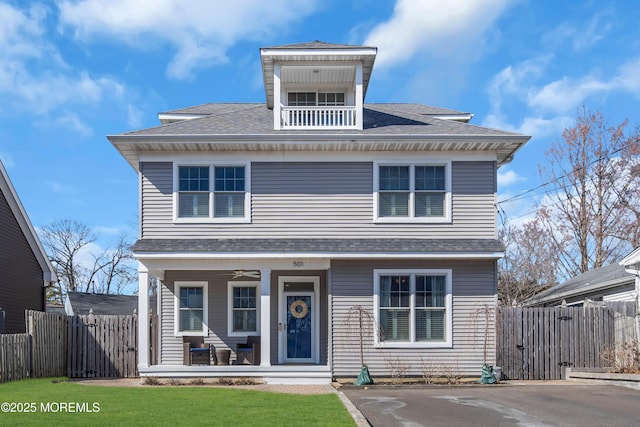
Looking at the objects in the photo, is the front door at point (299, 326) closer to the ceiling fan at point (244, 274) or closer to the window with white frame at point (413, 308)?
the ceiling fan at point (244, 274)

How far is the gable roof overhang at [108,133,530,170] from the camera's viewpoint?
19.1m

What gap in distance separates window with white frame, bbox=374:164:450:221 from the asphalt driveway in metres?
4.50

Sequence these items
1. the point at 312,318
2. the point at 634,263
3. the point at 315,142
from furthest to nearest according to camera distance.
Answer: the point at 312,318
the point at 634,263
the point at 315,142

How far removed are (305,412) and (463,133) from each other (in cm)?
996

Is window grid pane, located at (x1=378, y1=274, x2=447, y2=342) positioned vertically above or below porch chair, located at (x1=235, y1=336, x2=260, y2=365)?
above

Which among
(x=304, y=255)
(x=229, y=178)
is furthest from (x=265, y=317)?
(x=229, y=178)

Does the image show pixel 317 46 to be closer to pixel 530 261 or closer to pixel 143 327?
pixel 143 327

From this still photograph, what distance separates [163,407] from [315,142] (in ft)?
28.5

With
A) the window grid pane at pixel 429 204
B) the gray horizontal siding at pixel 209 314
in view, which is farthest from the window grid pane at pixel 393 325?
the gray horizontal siding at pixel 209 314

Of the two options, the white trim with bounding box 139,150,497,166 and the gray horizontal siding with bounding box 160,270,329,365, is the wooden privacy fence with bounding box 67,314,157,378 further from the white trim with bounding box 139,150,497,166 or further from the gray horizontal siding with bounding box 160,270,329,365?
the white trim with bounding box 139,150,497,166

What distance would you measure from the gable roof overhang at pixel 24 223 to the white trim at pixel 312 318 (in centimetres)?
1057

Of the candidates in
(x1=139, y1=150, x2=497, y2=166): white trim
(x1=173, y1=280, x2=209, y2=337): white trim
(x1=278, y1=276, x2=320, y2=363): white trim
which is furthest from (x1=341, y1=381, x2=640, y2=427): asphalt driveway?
(x1=139, y1=150, x2=497, y2=166): white trim

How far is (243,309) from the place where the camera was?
20.8 meters

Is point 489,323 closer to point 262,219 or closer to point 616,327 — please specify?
point 616,327
